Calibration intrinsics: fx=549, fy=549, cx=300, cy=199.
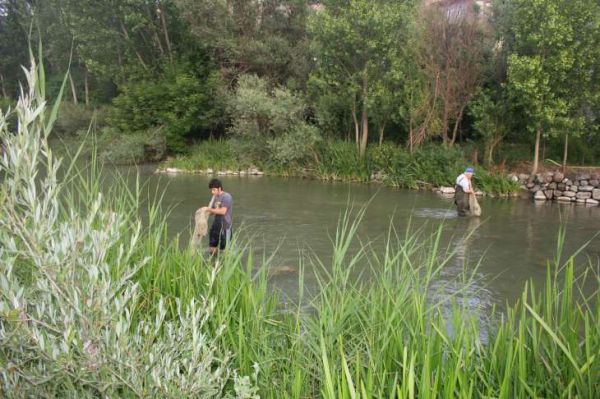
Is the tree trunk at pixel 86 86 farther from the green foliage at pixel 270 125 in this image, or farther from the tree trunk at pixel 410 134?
the tree trunk at pixel 410 134

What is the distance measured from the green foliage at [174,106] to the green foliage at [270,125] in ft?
10.5

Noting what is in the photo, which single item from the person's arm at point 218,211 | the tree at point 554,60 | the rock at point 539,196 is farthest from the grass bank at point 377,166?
the person's arm at point 218,211

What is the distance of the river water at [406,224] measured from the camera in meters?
10.0

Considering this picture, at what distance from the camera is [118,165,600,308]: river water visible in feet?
32.8

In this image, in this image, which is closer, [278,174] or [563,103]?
[563,103]

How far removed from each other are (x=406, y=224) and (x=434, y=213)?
2.03 metres

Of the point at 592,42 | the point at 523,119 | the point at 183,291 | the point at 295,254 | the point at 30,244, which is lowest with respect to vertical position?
the point at 295,254

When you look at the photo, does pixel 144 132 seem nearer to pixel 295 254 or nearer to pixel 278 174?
pixel 278 174

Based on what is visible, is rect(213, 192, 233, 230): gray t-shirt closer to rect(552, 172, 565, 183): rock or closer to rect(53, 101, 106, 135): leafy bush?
rect(552, 172, 565, 183): rock

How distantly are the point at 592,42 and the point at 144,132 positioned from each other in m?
23.8

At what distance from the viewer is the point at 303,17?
28.9 m

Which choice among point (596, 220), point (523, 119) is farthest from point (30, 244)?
point (523, 119)

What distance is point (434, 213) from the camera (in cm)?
1631

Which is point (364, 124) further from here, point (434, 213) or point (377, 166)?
point (434, 213)
